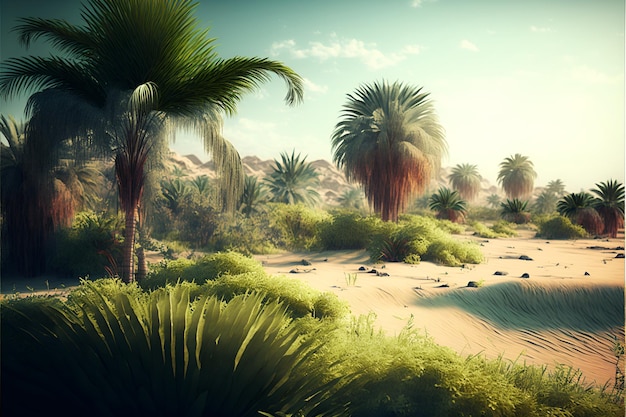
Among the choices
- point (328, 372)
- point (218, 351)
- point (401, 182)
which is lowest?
point (328, 372)

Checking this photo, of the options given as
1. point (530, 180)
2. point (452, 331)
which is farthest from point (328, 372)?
point (530, 180)

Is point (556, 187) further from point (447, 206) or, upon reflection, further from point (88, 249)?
point (88, 249)

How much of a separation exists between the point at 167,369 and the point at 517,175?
5186cm

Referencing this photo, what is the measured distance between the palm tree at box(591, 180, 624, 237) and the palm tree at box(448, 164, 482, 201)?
97.5 ft

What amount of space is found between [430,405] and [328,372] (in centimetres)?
89

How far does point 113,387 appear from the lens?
2.90m

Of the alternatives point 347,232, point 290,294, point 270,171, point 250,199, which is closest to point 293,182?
point 250,199

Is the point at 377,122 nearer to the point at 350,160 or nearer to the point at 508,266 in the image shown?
the point at 350,160

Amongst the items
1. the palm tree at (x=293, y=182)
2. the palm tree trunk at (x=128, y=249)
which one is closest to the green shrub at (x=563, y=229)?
the palm tree at (x=293, y=182)

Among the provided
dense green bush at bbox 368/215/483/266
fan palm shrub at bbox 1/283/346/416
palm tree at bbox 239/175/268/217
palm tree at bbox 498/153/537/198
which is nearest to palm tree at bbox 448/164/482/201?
palm tree at bbox 498/153/537/198

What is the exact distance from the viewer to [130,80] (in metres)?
7.61

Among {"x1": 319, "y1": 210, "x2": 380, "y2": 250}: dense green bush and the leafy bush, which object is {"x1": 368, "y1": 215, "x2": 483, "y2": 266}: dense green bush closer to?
{"x1": 319, "y1": 210, "x2": 380, "y2": 250}: dense green bush

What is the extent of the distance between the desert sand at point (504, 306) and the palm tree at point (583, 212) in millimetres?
11931

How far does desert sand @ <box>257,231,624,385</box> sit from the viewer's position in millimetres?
6836
